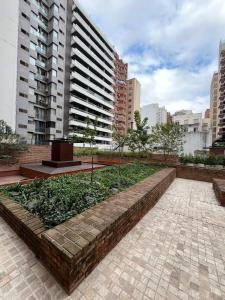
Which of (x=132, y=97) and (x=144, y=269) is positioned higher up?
(x=132, y=97)

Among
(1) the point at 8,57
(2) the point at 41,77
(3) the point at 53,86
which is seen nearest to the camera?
(1) the point at 8,57

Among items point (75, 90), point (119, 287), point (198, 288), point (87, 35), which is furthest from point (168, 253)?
point (87, 35)

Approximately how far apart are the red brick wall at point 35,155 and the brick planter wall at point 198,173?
937 centimetres

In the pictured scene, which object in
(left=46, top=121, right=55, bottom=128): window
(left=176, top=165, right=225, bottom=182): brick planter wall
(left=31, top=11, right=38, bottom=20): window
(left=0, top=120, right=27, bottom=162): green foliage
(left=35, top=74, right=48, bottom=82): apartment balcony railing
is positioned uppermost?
(left=31, top=11, right=38, bottom=20): window

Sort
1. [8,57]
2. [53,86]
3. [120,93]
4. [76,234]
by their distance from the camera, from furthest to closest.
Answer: [120,93], [53,86], [8,57], [76,234]

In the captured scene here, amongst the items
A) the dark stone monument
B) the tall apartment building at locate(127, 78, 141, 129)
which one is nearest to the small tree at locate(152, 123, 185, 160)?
the dark stone monument

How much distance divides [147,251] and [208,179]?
318 inches

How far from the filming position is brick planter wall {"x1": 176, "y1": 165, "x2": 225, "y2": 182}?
8766 mm

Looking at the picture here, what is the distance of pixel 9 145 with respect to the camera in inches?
353

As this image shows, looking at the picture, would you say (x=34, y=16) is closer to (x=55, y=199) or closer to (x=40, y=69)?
(x=40, y=69)

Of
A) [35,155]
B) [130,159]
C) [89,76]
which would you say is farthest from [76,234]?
[89,76]

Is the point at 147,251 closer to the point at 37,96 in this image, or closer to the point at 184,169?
the point at 184,169

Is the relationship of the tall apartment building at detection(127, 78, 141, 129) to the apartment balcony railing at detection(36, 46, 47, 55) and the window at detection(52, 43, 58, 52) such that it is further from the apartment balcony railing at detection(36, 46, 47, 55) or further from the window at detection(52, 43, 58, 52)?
the apartment balcony railing at detection(36, 46, 47, 55)

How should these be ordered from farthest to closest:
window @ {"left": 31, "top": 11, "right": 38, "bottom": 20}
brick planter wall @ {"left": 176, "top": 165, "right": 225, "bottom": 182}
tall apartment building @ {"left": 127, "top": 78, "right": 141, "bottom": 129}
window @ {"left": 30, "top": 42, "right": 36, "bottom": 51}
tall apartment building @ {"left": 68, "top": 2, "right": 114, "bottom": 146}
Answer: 1. tall apartment building @ {"left": 127, "top": 78, "right": 141, "bottom": 129}
2. tall apartment building @ {"left": 68, "top": 2, "right": 114, "bottom": 146}
3. window @ {"left": 30, "top": 42, "right": 36, "bottom": 51}
4. window @ {"left": 31, "top": 11, "right": 38, "bottom": 20}
5. brick planter wall @ {"left": 176, "top": 165, "right": 225, "bottom": 182}
